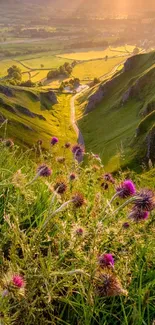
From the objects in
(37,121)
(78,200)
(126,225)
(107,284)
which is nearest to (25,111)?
(37,121)

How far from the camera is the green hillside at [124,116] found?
87938 millimetres

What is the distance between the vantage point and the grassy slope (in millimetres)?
122562

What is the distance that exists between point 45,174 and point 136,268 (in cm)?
249

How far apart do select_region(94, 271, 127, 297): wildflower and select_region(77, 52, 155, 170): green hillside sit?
230 ft

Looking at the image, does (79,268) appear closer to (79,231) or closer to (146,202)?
(79,231)

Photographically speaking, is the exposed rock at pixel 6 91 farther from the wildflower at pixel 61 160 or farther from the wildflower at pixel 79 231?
the wildflower at pixel 79 231

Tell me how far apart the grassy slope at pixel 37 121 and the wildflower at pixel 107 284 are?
95.4 m

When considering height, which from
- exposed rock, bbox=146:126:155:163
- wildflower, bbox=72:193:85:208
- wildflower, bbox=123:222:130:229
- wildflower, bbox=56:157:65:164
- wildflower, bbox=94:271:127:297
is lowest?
exposed rock, bbox=146:126:155:163

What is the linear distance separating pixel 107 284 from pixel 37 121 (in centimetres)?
14157

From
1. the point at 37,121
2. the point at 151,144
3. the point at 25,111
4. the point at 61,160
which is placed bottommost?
the point at 151,144

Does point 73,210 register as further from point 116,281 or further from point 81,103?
point 81,103

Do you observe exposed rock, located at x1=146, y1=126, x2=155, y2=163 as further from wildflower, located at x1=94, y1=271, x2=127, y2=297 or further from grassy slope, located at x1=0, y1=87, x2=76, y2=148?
wildflower, located at x1=94, y1=271, x2=127, y2=297

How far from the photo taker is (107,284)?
4.43 metres

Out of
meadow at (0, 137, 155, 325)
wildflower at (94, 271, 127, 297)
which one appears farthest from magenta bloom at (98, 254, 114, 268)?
wildflower at (94, 271, 127, 297)
